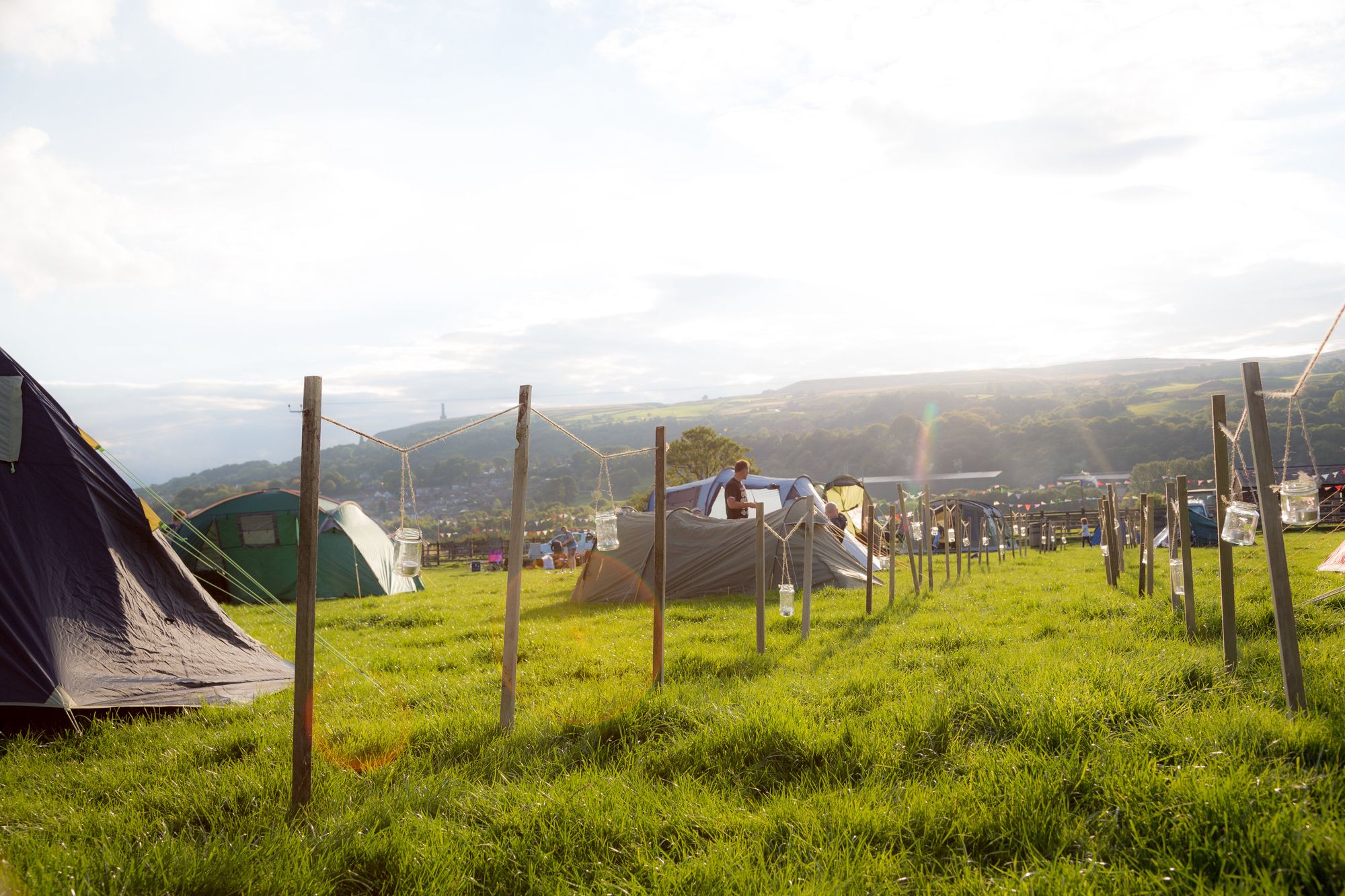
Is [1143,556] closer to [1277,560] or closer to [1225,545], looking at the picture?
[1225,545]

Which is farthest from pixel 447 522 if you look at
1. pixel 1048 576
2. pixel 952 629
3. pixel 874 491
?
pixel 952 629

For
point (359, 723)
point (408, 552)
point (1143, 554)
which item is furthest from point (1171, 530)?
point (359, 723)

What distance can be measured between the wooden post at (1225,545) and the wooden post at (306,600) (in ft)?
17.9

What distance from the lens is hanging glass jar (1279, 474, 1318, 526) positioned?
403cm

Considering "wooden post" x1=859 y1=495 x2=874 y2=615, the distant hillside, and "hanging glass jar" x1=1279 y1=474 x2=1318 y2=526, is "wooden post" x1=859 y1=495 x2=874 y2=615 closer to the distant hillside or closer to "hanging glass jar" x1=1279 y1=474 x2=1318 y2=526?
"hanging glass jar" x1=1279 y1=474 x2=1318 y2=526

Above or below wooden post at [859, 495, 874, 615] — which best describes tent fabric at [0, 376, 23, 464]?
above

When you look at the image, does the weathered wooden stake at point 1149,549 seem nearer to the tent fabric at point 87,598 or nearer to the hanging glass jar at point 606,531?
the hanging glass jar at point 606,531

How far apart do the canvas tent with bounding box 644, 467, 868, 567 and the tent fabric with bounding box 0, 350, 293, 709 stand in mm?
10877

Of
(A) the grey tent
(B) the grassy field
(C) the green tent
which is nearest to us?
(B) the grassy field

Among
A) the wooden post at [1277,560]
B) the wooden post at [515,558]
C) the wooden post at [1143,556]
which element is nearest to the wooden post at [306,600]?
the wooden post at [515,558]

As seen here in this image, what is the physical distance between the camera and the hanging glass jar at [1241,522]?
4.14 metres

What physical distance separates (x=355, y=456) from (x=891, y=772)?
4909 inches

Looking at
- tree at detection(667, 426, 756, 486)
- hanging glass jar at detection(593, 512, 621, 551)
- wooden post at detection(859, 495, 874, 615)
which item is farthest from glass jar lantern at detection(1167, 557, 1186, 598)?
tree at detection(667, 426, 756, 486)

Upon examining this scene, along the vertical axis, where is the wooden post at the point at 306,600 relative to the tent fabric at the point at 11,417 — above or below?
below
